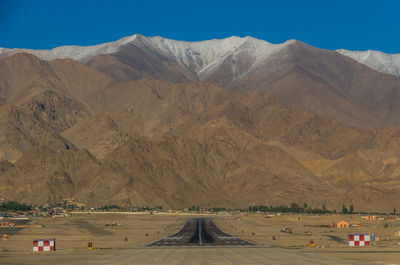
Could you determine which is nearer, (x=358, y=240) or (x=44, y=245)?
(x=44, y=245)

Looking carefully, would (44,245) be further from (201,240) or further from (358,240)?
(358,240)

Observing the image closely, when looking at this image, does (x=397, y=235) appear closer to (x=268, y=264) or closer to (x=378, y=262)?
(x=378, y=262)

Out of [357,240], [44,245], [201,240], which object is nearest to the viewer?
[44,245]

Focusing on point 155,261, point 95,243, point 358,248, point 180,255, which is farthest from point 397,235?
point 155,261

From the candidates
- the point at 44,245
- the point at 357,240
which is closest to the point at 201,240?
the point at 357,240

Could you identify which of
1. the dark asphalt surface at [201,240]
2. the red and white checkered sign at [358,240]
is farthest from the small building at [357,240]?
the dark asphalt surface at [201,240]

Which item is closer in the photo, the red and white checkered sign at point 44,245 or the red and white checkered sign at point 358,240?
the red and white checkered sign at point 44,245

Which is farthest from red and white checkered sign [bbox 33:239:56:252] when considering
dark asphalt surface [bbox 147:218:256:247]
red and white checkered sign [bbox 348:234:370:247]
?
red and white checkered sign [bbox 348:234:370:247]

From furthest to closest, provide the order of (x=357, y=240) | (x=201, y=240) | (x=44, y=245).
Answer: (x=201, y=240) → (x=357, y=240) → (x=44, y=245)

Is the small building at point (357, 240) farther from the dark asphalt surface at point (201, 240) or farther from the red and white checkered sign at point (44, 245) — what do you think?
the red and white checkered sign at point (44, 245)

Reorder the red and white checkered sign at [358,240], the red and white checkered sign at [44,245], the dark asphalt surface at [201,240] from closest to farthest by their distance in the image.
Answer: the red and white checkered sign at [44,245] < the red and white checkered sign at [358,240] < the dark asphalt surface at [201,240]

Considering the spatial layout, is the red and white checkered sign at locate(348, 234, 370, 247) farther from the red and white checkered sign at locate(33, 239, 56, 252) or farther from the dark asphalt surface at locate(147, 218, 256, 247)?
the red and white checkered sign at locate(33, 239, 56, 252)
